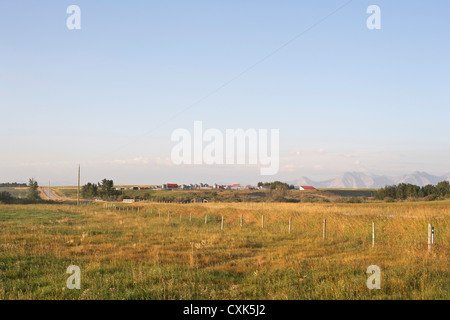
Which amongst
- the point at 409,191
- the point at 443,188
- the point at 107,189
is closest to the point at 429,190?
the point at 443,188

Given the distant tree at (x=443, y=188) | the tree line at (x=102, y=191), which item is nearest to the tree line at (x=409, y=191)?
the distant tree at (x=443, y=188)

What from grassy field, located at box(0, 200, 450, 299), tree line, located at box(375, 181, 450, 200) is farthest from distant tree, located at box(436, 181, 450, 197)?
grassy field, located at box(0, 200, 450, 299)

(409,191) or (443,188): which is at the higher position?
(443,188)

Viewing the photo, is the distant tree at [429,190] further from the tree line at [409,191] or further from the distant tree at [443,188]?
the distant tree at [443,188]

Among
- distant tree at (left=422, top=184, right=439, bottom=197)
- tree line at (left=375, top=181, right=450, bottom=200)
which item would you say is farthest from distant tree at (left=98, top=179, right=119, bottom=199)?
distant tree at (left=422, top=184, right=439, bottom=197)

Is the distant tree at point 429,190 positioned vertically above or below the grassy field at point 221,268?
below

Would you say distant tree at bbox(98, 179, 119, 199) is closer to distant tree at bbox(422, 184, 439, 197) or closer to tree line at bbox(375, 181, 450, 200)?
tree line at bbox(375, 181, 450, 200)

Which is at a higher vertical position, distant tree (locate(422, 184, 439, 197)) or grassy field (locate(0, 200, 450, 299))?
grassy field (locate(0, 200, 450, 299))

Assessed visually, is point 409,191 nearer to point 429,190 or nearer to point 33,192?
point 429,190

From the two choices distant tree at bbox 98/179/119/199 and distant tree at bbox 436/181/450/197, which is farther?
distant tree at bbox 98/179/119/199

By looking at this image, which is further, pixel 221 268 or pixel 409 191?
pixel 409 191
